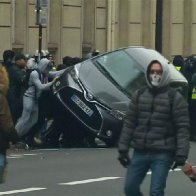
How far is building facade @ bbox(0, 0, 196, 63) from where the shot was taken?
97.8 feet

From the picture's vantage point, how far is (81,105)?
21.7 metres

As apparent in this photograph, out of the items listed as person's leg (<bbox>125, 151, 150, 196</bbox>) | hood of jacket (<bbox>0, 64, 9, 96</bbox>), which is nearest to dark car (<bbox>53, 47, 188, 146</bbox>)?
hood of jacket (<bbox>0, 64, 9, 96</bbox>)

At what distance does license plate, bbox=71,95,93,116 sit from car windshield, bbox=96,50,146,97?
0.81 m

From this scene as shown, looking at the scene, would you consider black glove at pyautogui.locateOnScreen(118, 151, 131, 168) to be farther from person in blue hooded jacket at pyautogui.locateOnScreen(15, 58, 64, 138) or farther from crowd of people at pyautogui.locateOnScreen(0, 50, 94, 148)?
person in blue hooded jacket at pyautogui.locateOnScreen(15, 58, 64, 138)

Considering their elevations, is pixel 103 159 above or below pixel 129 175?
below

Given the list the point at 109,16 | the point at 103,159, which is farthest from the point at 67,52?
the point at 103,159

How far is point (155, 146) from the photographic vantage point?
11016mm

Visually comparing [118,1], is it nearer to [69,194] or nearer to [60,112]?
[60,112]

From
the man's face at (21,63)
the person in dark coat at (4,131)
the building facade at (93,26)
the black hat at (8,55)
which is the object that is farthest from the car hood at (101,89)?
the person in dark coat at (4,131)

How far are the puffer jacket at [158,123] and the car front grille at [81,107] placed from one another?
10.4 m

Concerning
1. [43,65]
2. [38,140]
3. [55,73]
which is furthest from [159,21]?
[43,65]

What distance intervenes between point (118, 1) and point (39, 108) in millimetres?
13796

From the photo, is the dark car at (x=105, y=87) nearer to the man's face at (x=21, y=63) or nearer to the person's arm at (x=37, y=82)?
the person's arm at (x=37, y=82)

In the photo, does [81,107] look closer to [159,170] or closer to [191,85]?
[191,85]
